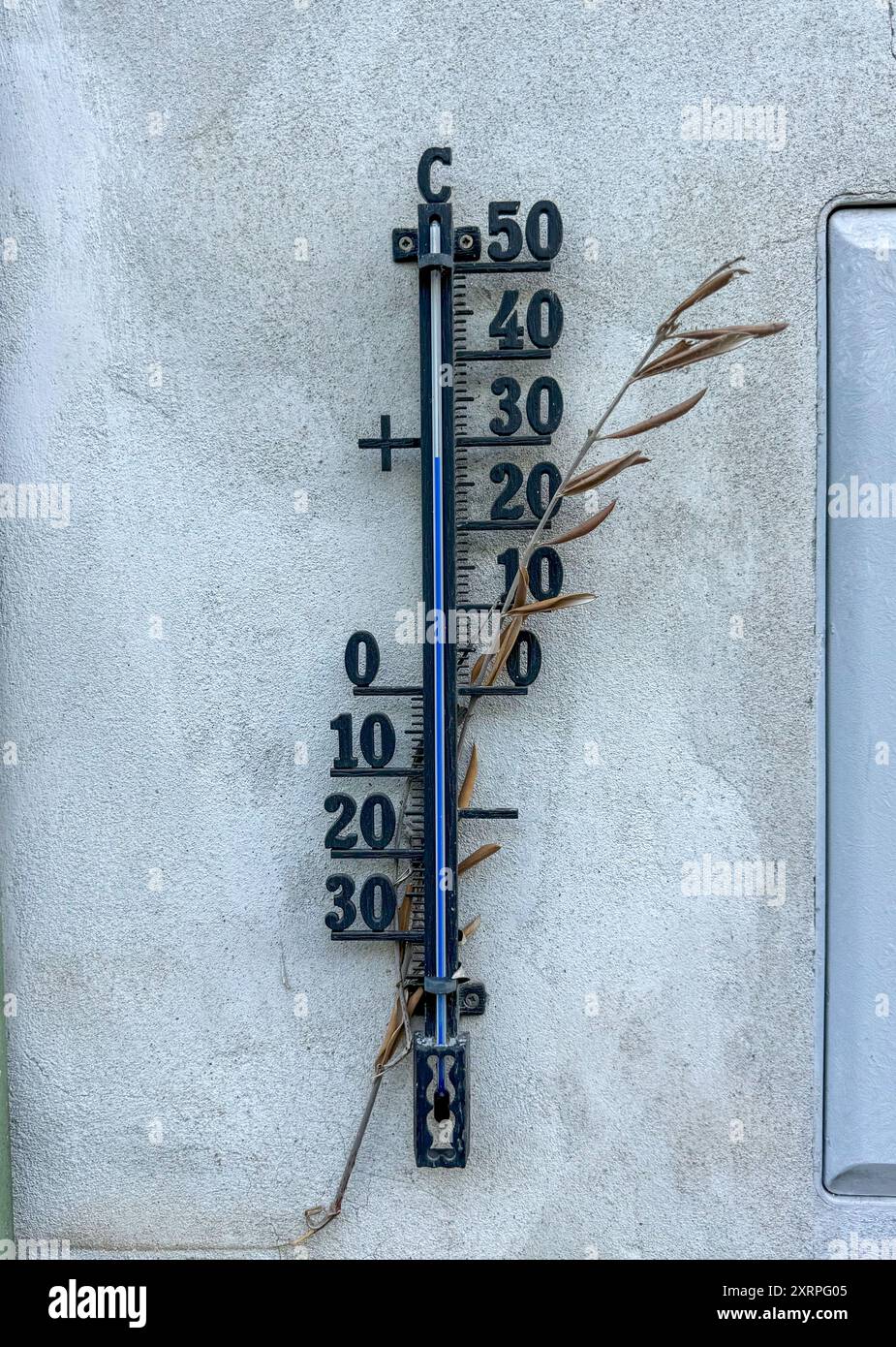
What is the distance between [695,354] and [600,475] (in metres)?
0.24

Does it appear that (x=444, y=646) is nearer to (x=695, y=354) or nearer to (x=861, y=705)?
(x=695, y=354)

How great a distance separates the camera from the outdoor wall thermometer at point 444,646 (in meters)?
1.74

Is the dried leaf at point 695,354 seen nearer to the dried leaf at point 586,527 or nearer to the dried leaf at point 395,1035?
the dried leaf at point 586,527

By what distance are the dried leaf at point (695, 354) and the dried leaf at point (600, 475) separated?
0.14 m

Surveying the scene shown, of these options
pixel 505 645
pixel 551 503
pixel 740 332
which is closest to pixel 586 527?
pixel 551 503

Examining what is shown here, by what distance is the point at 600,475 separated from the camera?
66.3 inches

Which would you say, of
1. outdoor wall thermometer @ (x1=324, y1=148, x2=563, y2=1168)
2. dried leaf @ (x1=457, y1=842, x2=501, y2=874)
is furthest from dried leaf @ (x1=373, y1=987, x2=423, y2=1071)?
dried leaf @ (x1=457, y1=842, x2=501, y2=874)

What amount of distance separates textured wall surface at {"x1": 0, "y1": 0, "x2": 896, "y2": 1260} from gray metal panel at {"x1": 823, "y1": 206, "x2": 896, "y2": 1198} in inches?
2.3

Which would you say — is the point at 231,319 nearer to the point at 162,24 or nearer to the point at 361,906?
the point at 162,24

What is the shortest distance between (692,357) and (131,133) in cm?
113

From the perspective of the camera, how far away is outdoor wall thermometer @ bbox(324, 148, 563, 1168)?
5.70 ft

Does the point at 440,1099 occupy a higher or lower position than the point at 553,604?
lower

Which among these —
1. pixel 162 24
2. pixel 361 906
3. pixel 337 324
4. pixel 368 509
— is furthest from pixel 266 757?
pixel 162 24

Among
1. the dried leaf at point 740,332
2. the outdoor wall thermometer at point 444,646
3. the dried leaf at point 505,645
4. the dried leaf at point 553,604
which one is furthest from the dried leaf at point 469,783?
the dried leaf at point 740,332
